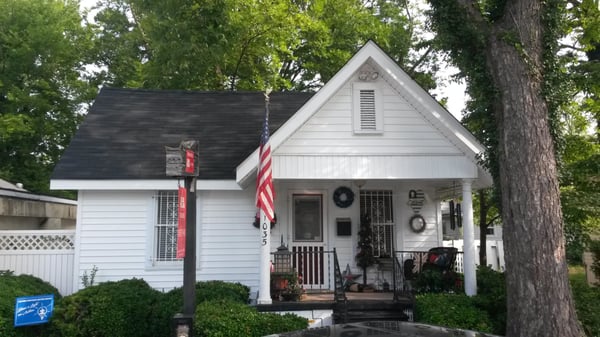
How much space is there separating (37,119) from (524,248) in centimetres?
1975

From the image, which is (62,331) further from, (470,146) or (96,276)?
(470,146)

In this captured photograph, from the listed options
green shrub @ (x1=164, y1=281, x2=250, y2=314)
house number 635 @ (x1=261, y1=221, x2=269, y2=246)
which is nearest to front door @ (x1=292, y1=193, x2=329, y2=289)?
green shrub @ (x1=164, y1=281, x2=250, y2=314)

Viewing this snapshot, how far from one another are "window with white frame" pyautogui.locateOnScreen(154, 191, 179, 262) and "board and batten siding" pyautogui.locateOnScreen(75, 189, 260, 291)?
12 centimetres

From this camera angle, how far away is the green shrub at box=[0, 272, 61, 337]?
768 centimetres

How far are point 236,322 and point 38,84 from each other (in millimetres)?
16817

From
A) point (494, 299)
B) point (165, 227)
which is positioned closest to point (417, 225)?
point (494, 299)

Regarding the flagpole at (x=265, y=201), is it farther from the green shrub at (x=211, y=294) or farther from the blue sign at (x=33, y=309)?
the blue sign at (x=33, y=309)

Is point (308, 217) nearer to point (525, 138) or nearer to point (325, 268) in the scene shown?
point (325, 268)

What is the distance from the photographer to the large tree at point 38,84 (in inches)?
758

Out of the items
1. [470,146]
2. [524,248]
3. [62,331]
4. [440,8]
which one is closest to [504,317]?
[524,248]

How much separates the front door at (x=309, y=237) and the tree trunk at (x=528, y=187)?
15.1ft

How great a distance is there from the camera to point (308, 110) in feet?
29.8

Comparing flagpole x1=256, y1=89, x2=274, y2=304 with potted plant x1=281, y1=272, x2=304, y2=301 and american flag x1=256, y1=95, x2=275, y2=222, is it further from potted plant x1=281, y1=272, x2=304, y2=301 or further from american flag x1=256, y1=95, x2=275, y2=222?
potted plant x1=281, y1=272, x2=304, y2=301

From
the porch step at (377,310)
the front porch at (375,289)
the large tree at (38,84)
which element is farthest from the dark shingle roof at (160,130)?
the large tree at (38,84)
